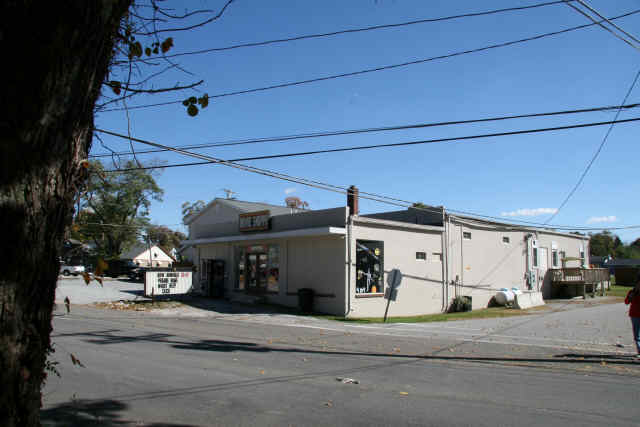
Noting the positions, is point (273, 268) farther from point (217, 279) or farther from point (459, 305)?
point (459, 305)

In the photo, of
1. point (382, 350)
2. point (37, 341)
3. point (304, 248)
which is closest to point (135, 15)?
point (37, 341)

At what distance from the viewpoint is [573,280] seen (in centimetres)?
3109

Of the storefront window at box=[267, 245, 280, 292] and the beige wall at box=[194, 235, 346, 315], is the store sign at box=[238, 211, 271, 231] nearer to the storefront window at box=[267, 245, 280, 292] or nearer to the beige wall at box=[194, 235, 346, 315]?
the beige wall at box=[194, 235, 346, 315]

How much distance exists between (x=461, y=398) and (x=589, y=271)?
96.1 feet

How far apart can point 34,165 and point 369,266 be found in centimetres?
1936

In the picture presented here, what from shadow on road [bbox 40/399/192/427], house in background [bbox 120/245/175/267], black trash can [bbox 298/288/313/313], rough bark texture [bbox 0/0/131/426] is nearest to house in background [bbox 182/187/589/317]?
black trash can [bbox 298/288/313/313]

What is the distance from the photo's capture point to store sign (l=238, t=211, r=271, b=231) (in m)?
23.7

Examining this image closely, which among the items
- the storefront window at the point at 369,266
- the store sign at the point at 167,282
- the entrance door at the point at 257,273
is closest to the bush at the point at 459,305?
the storefront window at the point at 369,266

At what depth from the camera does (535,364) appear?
9.84 meters

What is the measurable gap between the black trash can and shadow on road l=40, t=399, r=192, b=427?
47.9 ft

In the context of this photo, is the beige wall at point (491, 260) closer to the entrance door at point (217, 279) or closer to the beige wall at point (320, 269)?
the beige wall at point (320, 269)

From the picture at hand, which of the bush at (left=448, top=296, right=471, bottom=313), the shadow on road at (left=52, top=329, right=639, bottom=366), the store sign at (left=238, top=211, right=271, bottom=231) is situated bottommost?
the bush at (left=448, top=296, right=471, bottom=313)

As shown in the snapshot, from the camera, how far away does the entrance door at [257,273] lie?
938 inches

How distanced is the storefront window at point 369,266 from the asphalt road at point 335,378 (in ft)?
19.6
